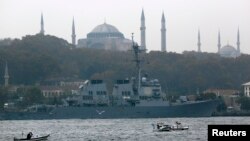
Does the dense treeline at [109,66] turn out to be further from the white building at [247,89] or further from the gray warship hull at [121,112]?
the gray warship hull at [121,112]

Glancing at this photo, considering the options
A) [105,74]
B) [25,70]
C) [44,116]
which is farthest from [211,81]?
[44,116]

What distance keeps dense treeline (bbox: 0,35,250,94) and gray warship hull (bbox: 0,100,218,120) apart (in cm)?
2954

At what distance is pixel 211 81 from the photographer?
148m

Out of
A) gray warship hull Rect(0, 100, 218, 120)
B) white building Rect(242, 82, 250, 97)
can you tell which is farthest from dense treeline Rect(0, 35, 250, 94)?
gray warship hull Rect(0, 100, 218, 120)

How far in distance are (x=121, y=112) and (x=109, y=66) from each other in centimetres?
5092

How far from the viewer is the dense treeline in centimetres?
14175

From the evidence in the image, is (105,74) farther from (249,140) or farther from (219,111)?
(249,140)

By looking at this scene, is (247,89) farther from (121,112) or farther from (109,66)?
(121,112)

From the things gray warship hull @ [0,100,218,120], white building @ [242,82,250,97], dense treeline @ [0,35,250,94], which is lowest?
gray warship hull @ [0,100,218,120]

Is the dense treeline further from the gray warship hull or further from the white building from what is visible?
the gray warship hull

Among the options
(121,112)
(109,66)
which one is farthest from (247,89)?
(121,112)

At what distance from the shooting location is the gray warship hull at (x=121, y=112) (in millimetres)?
100500

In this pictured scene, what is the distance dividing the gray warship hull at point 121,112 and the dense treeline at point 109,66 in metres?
29.5

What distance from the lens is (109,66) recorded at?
498 feet
